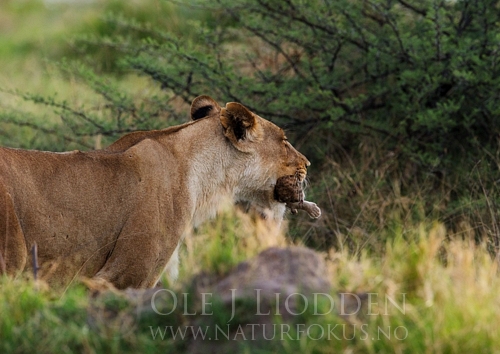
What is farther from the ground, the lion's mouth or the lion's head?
the lion's head

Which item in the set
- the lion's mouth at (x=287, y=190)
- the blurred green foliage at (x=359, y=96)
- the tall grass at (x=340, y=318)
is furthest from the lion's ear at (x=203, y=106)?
the tall grass at (x=340, y=318)

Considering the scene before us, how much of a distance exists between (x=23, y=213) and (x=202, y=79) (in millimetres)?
4193

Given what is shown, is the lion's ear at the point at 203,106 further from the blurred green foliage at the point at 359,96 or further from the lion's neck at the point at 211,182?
the blurred green foliage at the point at 359,96

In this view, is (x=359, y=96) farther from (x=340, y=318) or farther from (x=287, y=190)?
(x=340, y=318)

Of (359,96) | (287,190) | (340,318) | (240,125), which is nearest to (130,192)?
(240,125)

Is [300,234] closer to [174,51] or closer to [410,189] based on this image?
[410,189]

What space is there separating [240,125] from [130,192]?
0.83m

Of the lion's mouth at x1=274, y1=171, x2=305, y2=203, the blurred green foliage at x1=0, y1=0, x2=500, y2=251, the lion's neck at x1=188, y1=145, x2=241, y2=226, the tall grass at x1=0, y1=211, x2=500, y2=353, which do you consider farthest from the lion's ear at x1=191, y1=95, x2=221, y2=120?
the tall grass at x1=0, y1=211, x2=500, y2=353

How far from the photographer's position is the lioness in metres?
4.60

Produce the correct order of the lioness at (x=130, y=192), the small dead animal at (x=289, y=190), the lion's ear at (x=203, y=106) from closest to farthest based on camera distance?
1. the lioness at (x=130, y=192)
2. the small dead animal at (x=289, y=190)
3. the lion's ear at (x=203, y=106)

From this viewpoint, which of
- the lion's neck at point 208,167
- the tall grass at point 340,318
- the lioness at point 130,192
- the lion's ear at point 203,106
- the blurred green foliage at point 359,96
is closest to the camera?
the tall grass at point 340,318

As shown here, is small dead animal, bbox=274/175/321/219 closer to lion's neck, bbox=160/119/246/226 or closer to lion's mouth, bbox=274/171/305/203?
lion's mouth, bbox=274/171/305/203

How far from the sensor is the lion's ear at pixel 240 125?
5.26m

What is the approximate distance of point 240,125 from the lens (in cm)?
533
